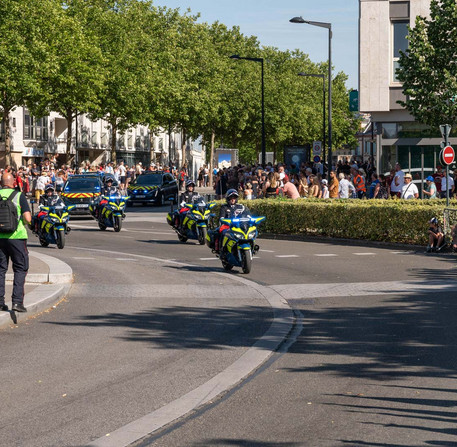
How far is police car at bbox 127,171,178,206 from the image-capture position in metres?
48.5

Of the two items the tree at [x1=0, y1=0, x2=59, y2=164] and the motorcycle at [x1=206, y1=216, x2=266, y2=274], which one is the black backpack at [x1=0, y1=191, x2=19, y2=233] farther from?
the tree at [x1=0, y1=0, x2=59, y2=164]

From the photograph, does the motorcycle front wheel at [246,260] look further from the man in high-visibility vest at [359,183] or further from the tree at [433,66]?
the tree at [433,66]

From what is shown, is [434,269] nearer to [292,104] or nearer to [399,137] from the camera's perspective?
[399,137]

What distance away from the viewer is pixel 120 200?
3020cm

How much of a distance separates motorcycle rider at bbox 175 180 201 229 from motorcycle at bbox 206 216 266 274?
6.60 m

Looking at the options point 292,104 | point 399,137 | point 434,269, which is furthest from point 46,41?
point 434,269

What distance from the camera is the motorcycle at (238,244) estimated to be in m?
17.2

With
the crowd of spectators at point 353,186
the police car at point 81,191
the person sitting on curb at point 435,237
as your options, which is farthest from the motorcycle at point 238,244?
the police car at point 81,191

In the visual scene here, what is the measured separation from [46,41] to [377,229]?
36240mm

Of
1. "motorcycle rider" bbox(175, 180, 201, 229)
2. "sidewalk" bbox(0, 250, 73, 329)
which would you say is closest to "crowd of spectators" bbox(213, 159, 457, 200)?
"motorcycle rider" bbox(175, 180, 201, 229)

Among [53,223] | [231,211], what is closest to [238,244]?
[231,211]

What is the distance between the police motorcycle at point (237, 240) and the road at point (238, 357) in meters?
0.32

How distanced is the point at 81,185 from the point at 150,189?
32.1ft

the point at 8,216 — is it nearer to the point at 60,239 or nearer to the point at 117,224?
the point at 60,239
